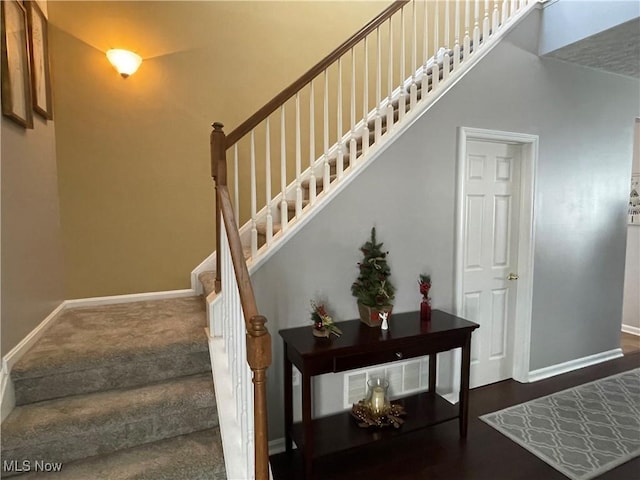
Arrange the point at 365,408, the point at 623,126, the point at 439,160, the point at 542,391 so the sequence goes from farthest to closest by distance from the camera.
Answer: the point at 623,126 → the point at 542,391 → the point at 439,160 → the point at 365,408

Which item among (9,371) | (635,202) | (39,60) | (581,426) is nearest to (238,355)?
(9,371)

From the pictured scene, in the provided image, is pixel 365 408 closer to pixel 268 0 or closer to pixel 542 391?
pixel 542 391

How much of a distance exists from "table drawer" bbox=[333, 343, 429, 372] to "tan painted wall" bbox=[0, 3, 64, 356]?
1.72 metres

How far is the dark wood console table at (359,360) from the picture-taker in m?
2.04

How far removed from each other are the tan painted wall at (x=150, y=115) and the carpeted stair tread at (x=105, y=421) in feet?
4.34

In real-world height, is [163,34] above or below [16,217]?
above

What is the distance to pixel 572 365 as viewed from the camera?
3617 millimetres

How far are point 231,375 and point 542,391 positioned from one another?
2.78 metres

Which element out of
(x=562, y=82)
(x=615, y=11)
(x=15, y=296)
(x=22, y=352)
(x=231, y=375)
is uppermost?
(x=615, y=11)

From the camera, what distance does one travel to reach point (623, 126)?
12.1ft

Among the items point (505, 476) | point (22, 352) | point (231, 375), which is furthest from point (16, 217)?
point (505, 476)


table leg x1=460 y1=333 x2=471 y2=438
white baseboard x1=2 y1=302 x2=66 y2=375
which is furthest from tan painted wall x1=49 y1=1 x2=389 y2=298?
table leg x1=460 y1=333 x2=471 y2=438

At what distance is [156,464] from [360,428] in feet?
4.03

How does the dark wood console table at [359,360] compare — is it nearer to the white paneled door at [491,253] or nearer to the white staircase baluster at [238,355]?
the white staircase baluster at [238,355]
